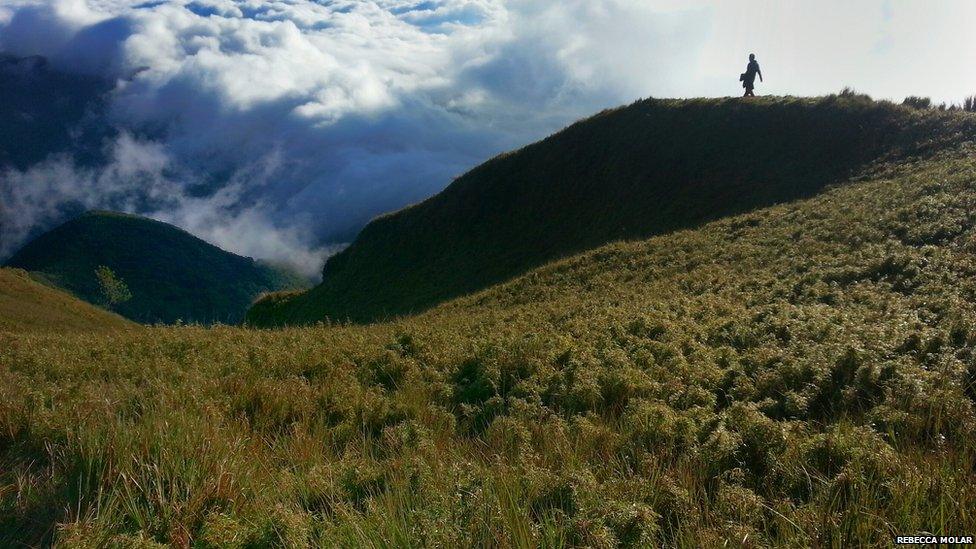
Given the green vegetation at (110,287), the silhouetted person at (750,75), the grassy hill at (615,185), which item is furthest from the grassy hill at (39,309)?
the green vegetation at (110,287)

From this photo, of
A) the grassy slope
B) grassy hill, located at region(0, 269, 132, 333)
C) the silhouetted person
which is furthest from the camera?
grassy hill, located at region(0, 269, 132, 333)

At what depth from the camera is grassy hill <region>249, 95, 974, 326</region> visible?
2438 centimetres

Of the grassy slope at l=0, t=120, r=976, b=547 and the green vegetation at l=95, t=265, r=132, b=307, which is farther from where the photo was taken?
the green vegetation at l=95, t=265, r=132, b=307

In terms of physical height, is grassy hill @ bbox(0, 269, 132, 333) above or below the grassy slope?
above

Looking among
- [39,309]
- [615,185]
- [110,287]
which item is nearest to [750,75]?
[615,185]

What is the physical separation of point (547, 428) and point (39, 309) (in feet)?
212

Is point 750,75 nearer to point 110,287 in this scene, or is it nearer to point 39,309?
point 39,309

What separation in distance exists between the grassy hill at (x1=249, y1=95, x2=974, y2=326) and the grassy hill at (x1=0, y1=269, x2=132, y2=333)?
66.4 feet

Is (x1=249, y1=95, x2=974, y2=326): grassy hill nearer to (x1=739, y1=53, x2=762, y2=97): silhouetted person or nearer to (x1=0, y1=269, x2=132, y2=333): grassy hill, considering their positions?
(x1=739, y1=53, x2=762, y2=97): silhouetted person

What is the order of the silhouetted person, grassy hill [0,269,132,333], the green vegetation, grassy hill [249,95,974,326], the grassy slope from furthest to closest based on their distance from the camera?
1. the green vegetation
2. grassy hill [0,269,132,333]
3. the silhouetted person
4. grassy hill [249,95,974,326]
5. the grassy slope

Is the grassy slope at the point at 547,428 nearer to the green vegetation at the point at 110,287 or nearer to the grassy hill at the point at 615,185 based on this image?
the grassy hill at the point at 615,185

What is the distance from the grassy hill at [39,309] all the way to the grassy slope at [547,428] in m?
47.0

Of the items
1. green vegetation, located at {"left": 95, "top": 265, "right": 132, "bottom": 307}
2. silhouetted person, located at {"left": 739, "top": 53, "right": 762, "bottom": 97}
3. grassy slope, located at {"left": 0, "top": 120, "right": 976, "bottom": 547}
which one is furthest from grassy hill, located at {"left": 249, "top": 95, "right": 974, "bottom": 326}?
green vegetation, located at {"left": 95, "top": 265, "right": 132, "bottom": 307}

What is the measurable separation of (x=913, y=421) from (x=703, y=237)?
15469mm
